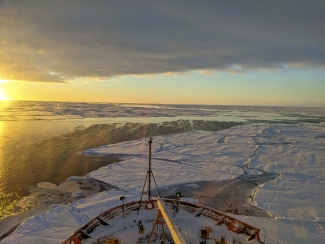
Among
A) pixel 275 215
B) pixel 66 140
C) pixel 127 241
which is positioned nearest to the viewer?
pixel 127 241

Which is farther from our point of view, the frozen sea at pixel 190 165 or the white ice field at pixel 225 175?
the frozen sea at pixel 190 165

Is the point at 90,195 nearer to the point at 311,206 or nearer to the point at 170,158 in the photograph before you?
the point at 170,158

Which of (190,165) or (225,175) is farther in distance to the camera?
(190,165)

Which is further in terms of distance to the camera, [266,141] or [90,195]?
[266,141]

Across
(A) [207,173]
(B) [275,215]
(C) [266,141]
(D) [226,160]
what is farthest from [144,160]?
(C) [266,141]

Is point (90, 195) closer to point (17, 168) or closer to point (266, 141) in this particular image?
point (17, 168)

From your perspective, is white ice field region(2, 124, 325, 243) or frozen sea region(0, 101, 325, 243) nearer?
white ice field region(2, 124, 325, 243)

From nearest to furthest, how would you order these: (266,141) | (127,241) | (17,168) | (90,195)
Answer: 1. (127,241)
2. (90,195)
3. (17,168)
4. (266,141)
